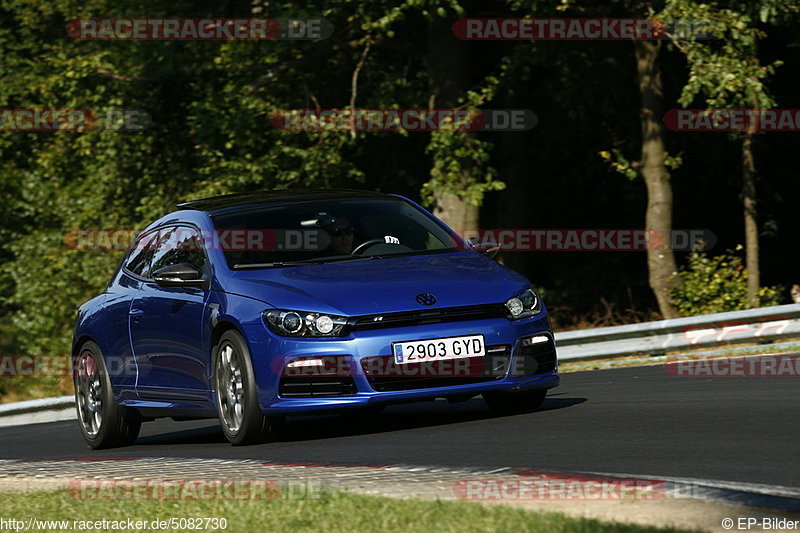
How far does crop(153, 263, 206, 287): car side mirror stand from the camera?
9117 millimetres

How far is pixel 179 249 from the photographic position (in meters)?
10.1

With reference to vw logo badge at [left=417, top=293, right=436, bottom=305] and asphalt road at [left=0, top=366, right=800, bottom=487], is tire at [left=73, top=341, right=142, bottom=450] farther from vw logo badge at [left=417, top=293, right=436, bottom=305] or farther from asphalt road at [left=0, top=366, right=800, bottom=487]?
vw logo badge at [left=417, top=293, right=436, bottom=305]

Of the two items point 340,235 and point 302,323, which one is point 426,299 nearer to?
point 302,323

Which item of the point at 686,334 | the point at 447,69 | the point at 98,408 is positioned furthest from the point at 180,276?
the point at 447,69

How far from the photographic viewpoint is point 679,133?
25.0m

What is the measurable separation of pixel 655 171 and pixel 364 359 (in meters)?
13.9

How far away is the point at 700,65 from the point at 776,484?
44.8ft

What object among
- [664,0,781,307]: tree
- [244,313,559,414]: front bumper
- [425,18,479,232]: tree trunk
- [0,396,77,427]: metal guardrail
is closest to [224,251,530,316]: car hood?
[244,313,559,414]: front bumper

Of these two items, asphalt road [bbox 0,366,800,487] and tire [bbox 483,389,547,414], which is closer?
asphalt road [bbox 0,366,800,487]

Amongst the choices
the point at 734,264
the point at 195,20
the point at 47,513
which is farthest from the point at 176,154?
the point at 47,513

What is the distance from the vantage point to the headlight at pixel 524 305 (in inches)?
341

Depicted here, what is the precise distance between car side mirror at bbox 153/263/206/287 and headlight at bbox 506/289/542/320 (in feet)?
6.68

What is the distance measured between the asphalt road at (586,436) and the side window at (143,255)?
4.37 feet

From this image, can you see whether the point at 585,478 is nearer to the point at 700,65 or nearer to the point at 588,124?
the point at 700,65
